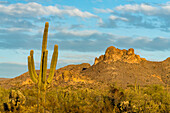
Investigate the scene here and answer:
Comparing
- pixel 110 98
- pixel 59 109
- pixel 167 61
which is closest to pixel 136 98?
pixel 110 98

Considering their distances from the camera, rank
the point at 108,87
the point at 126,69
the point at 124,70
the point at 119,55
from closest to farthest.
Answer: the point at 108,87 → the point at 124,70 → the point at 126,69 → the point at 119,55

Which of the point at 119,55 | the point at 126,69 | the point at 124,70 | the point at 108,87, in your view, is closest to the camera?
the point at 108,87

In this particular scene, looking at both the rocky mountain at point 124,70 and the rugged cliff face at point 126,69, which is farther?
the rugged cliff face at point 126,69

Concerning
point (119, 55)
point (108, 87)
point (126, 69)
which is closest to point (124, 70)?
point (126, 69)

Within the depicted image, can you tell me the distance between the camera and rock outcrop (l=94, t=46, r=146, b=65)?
6081 centimetres

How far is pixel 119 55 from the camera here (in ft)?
202

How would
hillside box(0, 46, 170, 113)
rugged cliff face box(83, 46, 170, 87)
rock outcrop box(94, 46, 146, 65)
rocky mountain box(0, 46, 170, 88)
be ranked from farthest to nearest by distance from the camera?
rock outcrop box(94, 46, 146, 65) < rugged cliff face box(83, 46, 170, 87) < rocky mountain box(0, 46, 170, 88) < hillside box(0, 46, 170, 113)

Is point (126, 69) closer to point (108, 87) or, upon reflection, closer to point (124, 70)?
point (124, 70)

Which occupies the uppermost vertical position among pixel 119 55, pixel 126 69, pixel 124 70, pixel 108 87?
pixel 119 55

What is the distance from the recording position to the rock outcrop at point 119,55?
200 feet

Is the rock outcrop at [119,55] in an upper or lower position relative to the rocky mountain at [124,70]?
upper

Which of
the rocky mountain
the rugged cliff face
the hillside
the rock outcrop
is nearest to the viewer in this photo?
the hillside

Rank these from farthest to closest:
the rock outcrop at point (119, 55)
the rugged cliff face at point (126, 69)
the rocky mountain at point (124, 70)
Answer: the rock outcrop at point (119, 55) < the rugged cliff face at point (126, 69) < the rocky mountain at point (124, 70)

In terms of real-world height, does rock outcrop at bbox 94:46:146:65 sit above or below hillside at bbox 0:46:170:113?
above
